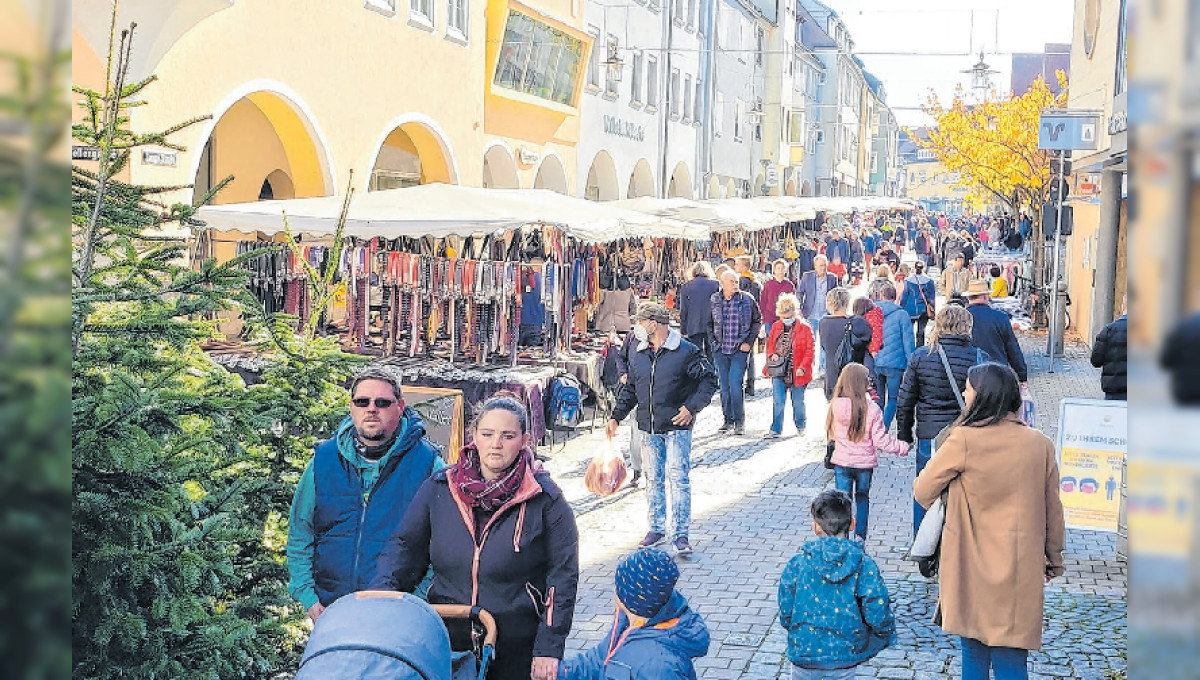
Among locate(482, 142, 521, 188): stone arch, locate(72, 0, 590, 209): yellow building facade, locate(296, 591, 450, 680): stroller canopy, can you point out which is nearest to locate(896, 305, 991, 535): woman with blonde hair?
locate(296, 591, 450, 680): stroller canopy

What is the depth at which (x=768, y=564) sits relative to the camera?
9078mm

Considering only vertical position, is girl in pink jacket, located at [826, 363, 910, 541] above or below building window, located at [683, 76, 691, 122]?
below

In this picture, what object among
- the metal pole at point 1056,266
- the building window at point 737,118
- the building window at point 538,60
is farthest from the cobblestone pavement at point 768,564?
the building window at point 737,118

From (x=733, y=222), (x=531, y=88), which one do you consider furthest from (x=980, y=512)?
(x=531, y=88)

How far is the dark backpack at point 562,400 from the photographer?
12.6m

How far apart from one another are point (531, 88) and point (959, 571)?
20.8 metres

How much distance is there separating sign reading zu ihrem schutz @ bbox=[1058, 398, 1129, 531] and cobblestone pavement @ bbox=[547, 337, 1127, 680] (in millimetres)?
530

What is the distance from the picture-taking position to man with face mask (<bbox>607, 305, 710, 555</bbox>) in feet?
29.4

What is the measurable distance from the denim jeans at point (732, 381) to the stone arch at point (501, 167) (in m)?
11.6

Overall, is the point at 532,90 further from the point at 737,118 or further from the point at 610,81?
the point at 737,118

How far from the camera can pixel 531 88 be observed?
2509 centimetres

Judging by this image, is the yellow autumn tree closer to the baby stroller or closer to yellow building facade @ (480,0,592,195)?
yellow building facade @ (480,0,592,195)
